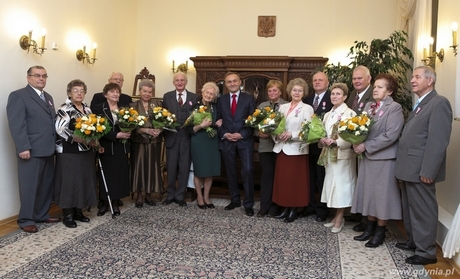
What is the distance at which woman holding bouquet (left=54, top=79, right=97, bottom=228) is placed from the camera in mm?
4066

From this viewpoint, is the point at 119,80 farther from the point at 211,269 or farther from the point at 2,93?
the point at 211,269

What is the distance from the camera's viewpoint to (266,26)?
6.95m

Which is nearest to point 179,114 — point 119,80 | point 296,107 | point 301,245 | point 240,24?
point 119,80

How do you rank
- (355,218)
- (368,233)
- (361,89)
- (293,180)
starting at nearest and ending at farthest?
(368,233)
(361,89)
(293,180)
(355,218)

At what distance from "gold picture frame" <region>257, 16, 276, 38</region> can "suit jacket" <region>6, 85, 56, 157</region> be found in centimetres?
405

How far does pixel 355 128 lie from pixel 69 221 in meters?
3.01

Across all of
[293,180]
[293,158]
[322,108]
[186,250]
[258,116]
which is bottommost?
[186,250]

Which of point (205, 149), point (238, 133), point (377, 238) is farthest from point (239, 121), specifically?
point (377, 238)

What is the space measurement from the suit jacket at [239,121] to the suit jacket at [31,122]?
6.35ft

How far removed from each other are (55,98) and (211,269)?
3.25 meters

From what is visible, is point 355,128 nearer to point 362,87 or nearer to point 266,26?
point 362,87

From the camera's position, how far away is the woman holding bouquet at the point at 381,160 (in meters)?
3.53

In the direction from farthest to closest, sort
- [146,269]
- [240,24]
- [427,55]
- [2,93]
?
[240,24] < [427,55] < [2,93] < [146,269]

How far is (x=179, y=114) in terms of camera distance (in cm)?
505
